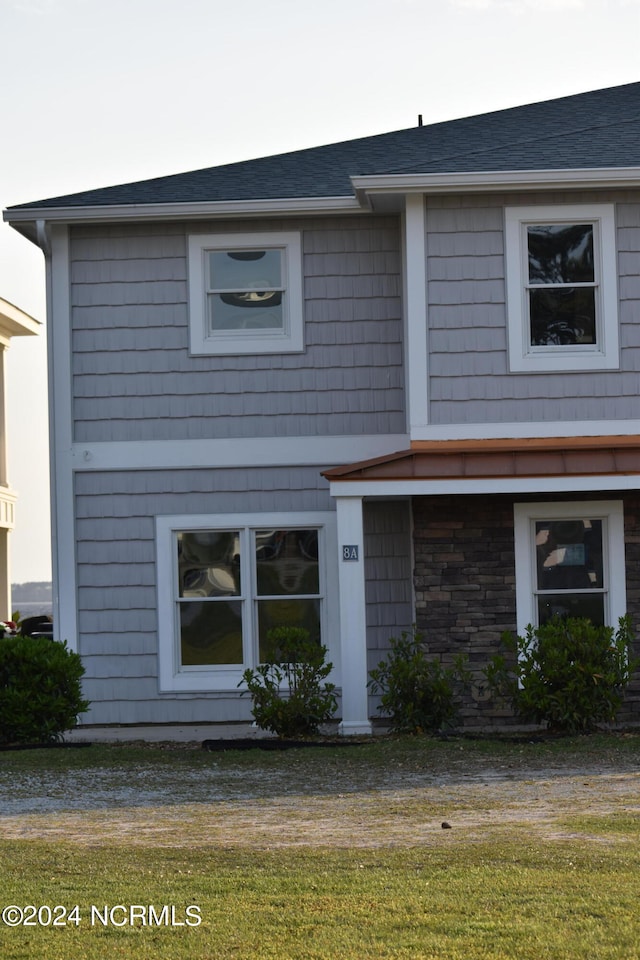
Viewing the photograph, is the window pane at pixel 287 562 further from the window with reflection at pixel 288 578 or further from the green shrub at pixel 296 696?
the green shrub at pixel 296 696

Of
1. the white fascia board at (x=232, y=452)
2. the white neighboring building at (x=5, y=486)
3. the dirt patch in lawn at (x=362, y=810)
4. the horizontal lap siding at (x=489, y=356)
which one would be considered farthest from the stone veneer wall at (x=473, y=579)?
the white neighboring building at (x=5, y=486)

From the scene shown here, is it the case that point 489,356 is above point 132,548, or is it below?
above

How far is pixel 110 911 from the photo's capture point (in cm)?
561

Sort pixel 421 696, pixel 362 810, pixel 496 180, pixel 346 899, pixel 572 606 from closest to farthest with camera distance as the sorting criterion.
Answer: pixel 346 899 → pixel 362 810 → pixel 421 696 → pixel 496 180 → pixel 572 606

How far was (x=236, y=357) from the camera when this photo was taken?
13344mm

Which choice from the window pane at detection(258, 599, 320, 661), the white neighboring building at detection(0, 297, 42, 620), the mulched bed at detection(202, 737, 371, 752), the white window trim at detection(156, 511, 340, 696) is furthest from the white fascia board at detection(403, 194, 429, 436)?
the white neighboring building at detection(0, 297, 42, 620)

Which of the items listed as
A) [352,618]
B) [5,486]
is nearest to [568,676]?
[352,618]

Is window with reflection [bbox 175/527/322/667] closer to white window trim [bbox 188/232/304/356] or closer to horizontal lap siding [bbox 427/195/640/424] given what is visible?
white window trim [bbox 188/232/304/356]

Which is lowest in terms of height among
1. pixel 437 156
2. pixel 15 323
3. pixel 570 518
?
pixel 570 518

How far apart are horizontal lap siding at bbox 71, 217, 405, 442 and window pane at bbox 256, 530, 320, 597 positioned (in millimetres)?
1081

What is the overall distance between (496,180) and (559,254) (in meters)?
0.98

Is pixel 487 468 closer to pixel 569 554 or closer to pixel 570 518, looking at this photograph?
pixel 570 518

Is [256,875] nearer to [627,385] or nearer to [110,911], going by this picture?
[110,911]

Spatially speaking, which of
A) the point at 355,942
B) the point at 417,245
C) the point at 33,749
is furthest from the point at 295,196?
the point at 355,942
